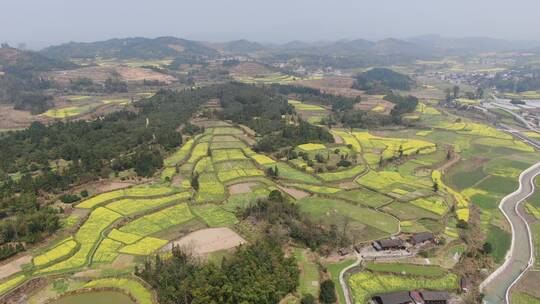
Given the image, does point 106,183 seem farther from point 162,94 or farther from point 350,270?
point 162,94

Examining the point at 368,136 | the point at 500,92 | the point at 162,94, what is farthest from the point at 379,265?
the point at 500,92

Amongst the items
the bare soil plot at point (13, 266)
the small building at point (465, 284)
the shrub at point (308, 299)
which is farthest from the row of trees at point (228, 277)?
the small building at point (465, 284)

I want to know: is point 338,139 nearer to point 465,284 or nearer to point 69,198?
point 465,284

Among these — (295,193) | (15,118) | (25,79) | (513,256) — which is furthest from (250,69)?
(513,256)

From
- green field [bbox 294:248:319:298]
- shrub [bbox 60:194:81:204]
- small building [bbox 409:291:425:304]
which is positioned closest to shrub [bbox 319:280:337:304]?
green field [bbox 294:248:319:298]

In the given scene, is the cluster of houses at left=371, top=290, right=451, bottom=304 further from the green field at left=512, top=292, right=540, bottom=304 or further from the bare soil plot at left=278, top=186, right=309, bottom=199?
the bare soil plot at left=278, top=186, right=309, bottom=199

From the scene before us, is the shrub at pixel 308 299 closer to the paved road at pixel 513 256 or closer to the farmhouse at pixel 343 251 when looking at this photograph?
the farmhouse at pixel 343 251

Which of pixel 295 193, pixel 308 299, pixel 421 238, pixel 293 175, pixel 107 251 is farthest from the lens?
pixel 293 175
